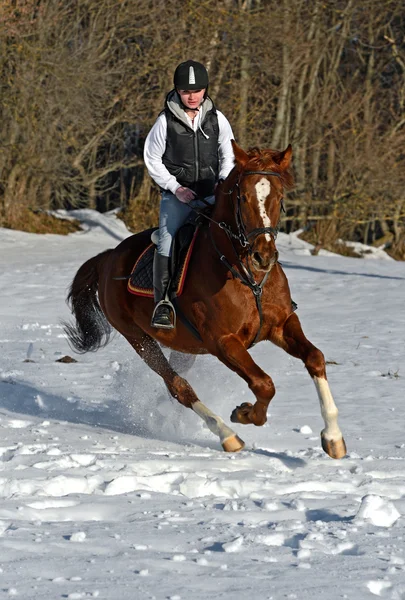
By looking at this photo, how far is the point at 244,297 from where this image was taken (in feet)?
20.6

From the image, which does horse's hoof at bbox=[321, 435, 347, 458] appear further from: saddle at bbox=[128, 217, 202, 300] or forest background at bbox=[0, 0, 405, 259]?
forest background at bbox=[0, 0, 405, 259]

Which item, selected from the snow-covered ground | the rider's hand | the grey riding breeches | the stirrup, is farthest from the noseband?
the snow-covered ground

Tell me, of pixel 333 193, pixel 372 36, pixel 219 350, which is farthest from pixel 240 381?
pixel 372 36

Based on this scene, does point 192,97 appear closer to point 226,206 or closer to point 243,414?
point 226,206

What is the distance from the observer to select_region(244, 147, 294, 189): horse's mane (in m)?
5.87

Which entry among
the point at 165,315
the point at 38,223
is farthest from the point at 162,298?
the point at 38,223

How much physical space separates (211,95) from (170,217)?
14586mm

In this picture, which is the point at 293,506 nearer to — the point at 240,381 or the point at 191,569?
the point at 191,569

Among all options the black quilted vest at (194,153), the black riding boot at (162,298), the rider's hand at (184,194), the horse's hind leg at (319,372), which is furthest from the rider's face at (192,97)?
the horse's hind leg at (319,372)

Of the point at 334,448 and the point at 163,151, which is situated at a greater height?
the point at 163,151

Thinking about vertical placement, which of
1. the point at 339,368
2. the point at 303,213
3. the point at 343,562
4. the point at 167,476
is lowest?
the point at 303,213

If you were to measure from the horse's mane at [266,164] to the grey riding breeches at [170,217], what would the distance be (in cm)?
107

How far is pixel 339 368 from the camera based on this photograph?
9.62 metres

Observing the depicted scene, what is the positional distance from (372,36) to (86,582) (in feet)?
75.6
